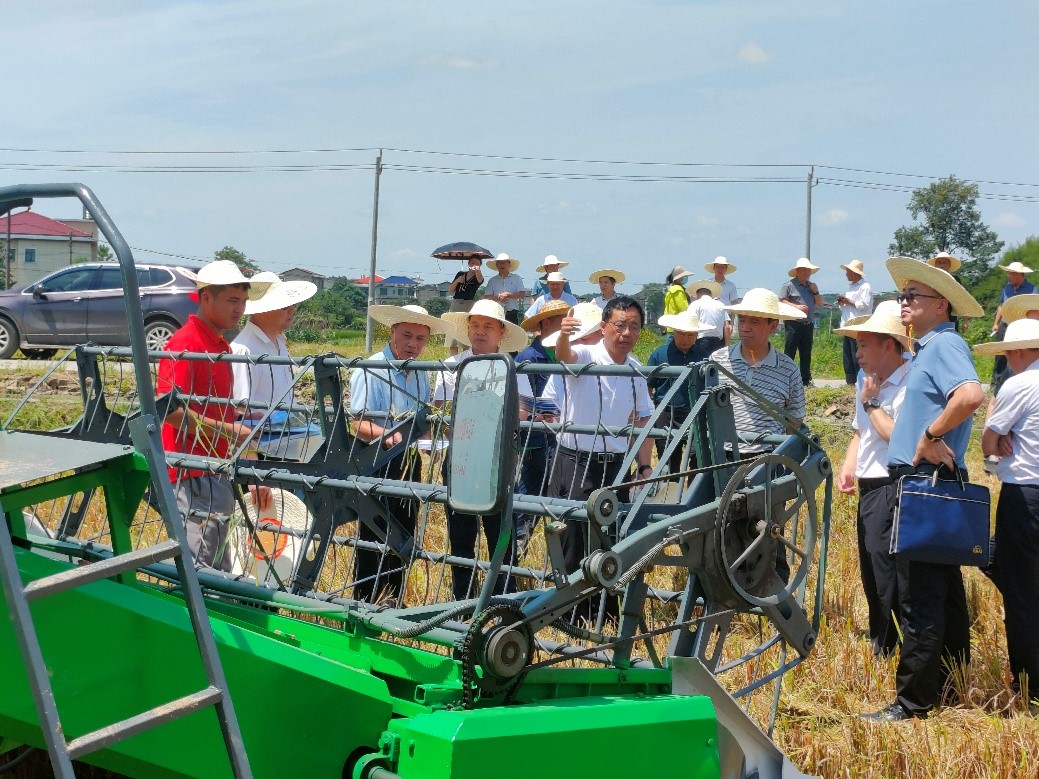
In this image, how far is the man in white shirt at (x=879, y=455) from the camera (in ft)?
18.1

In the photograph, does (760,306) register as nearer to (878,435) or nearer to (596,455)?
(878,435)

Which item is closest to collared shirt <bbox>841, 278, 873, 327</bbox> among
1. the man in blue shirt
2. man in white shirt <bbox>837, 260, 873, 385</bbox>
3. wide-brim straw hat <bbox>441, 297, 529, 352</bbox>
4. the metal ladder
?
man in white shirt <bbox>837, 260, 873, 385</bbox>

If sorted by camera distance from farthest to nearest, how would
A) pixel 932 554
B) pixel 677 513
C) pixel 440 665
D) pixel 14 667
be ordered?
pixel 932 554 < pixel 677 513 < pixel 440 665 < pixel 14 667

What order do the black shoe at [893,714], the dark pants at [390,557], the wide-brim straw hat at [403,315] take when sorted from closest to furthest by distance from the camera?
the black shoe at [893,714] < the dark pants at [390,557] < the wide-brim straw hat at [403,315]

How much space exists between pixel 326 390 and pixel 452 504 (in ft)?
8.15

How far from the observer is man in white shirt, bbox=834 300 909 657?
18.1 feet

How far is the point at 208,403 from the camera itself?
5.45 meters

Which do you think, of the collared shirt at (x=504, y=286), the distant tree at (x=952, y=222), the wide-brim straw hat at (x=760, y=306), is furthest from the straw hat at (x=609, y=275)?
the distant tree at (x=952, y=222)

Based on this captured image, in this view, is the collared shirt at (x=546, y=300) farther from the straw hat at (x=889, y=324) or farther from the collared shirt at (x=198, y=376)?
the collared shirt at (x=198, y=376)

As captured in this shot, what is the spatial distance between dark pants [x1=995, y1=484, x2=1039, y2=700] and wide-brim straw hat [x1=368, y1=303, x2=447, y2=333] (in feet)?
9.42

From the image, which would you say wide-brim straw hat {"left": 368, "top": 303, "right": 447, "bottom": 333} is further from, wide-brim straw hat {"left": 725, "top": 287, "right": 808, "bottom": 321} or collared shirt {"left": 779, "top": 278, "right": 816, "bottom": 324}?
collared shirt {"left": 779, "top": 278, "right": 816, "bottom": 324}

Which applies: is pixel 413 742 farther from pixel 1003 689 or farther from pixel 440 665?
pixel 1003 689

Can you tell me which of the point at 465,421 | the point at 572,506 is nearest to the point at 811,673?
the point at 572,506

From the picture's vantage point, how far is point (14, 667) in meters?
2.44
